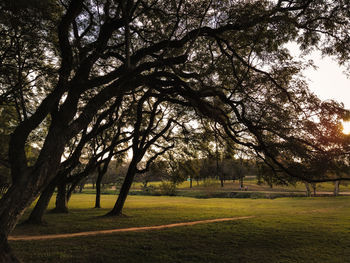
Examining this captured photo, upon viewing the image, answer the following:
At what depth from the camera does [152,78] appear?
6.85 metres

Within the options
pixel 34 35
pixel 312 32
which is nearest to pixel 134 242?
pixel 34 35

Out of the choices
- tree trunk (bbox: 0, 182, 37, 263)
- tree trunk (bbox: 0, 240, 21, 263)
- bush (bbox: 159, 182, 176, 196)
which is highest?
tree trunk (bbox: 0, 182, 37, 263)

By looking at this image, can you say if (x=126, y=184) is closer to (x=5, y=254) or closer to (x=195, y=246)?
(x=195, y=246)

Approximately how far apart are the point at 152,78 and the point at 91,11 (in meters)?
4.51

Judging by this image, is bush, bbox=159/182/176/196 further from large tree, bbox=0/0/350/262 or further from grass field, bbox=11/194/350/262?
large tree, bbox=0/0/350/262

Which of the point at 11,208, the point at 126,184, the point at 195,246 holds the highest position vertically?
the point at 11,208

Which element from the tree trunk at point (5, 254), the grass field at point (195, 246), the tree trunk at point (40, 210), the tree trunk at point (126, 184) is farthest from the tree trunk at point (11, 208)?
the tree trunk at point (126, 184)

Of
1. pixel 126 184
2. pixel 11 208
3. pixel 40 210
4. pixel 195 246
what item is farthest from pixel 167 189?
pixel 11 208

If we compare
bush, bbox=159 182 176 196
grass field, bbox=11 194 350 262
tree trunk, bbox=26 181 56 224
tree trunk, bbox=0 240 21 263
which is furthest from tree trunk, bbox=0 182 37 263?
bush, bbox=159 182 176 196

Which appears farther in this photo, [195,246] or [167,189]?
[167,189]

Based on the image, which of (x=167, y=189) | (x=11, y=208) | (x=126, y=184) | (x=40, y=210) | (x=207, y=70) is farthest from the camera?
(x=167, y=189)

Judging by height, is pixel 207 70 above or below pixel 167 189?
above

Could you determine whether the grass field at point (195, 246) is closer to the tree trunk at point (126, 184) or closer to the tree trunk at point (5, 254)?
the tree trunk at point (5, 254)

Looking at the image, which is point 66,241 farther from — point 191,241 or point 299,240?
point 299,240
